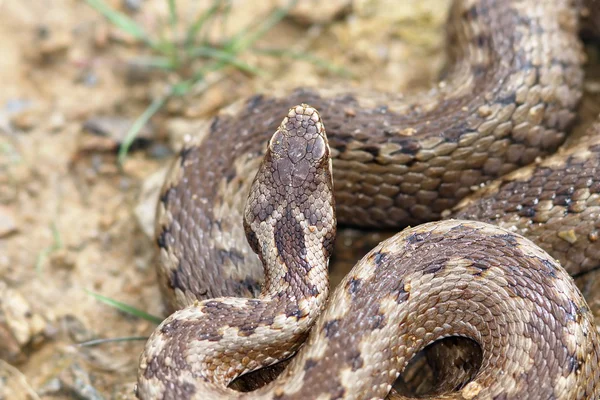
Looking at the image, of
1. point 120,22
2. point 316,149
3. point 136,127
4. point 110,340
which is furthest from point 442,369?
point 120,22

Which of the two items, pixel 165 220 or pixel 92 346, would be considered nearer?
pixel 165 220

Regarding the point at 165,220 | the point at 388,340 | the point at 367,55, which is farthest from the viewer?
the point at 367,55

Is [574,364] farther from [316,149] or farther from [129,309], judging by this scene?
[129,309]

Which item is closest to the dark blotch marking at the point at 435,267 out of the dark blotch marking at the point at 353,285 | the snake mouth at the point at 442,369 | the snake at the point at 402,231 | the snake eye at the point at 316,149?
the snake at the point at 402,231

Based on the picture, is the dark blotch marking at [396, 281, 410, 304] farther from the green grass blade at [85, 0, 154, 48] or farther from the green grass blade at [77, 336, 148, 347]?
the green grass blade at [85, 0, 154, 48]

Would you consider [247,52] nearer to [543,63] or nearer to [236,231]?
[236,231]

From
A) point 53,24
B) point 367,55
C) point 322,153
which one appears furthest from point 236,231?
point 53,24

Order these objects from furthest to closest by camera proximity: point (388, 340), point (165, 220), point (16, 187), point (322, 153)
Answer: point (16, 187) < point (165, 220) < point (322, 153) < point (388, 340)
